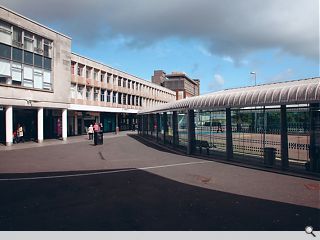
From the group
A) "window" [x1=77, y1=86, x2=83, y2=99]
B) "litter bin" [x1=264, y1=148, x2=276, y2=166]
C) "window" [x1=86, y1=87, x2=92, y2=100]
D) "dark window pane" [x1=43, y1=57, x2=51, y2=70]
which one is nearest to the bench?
"litter bin" [x1=264, y1=148, x2=276, y2=166]

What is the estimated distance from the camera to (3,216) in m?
6.72

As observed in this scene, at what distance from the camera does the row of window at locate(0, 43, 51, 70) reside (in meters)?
24.6

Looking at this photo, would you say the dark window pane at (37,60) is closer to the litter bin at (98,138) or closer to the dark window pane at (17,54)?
the dark window pane at (17,54)

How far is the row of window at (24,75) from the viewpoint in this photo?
2461 cm

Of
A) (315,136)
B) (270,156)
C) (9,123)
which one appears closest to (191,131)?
(270,156)

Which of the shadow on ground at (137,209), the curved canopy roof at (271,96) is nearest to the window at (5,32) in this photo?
the shadow on ground at (137,209)

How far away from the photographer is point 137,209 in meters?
7.18

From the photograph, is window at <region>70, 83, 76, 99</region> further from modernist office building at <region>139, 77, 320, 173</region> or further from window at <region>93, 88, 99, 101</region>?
modernist office building at <region>139, 77, 320, 173</region>

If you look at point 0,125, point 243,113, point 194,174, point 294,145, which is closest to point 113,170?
point 194,174

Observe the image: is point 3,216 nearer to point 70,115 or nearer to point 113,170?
point 113,170

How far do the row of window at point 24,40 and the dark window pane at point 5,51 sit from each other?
0.37m

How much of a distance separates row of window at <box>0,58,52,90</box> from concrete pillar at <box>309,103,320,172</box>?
24254mm

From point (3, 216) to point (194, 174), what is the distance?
23.7ft

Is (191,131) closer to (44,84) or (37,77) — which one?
(37,77)
